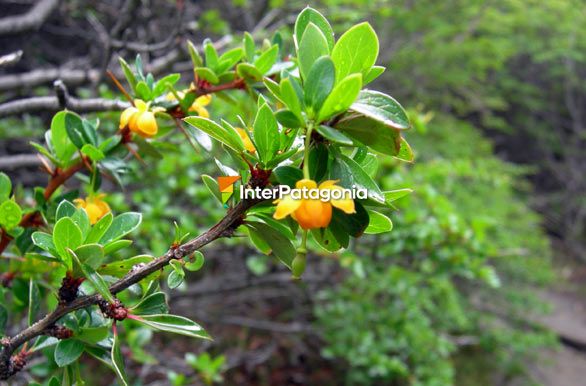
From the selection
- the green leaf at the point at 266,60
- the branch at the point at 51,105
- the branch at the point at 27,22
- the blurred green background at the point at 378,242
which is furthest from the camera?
the blurred green background at the point at 378,242

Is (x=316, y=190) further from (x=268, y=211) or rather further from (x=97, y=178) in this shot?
(x=97, y=178)

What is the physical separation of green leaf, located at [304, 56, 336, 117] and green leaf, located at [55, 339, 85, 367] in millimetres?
391

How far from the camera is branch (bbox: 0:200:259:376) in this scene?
487mm

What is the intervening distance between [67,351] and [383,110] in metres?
0.44

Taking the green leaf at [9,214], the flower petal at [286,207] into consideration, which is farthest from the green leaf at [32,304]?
the flower petal at [286,207]

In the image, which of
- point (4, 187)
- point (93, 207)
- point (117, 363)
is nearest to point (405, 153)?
point (117, 363)

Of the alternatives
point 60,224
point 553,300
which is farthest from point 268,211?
point 553,300

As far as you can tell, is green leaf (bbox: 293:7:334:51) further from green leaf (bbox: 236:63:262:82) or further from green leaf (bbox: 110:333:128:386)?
green leaf (bbox: 110:333:128:386)

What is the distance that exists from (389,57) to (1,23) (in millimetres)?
3799

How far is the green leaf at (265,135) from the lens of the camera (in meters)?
0.49

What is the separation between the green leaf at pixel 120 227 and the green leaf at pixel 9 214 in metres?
0.16

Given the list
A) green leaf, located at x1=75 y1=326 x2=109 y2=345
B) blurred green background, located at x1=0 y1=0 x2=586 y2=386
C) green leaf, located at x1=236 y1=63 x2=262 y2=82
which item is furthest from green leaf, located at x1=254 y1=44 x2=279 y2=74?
green leaf, located at x1=75 y1=326 x2=109 y2=345

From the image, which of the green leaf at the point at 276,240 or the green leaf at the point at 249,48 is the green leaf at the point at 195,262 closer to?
the green leaf at the point at 276,240

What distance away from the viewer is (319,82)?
1.46 ft
